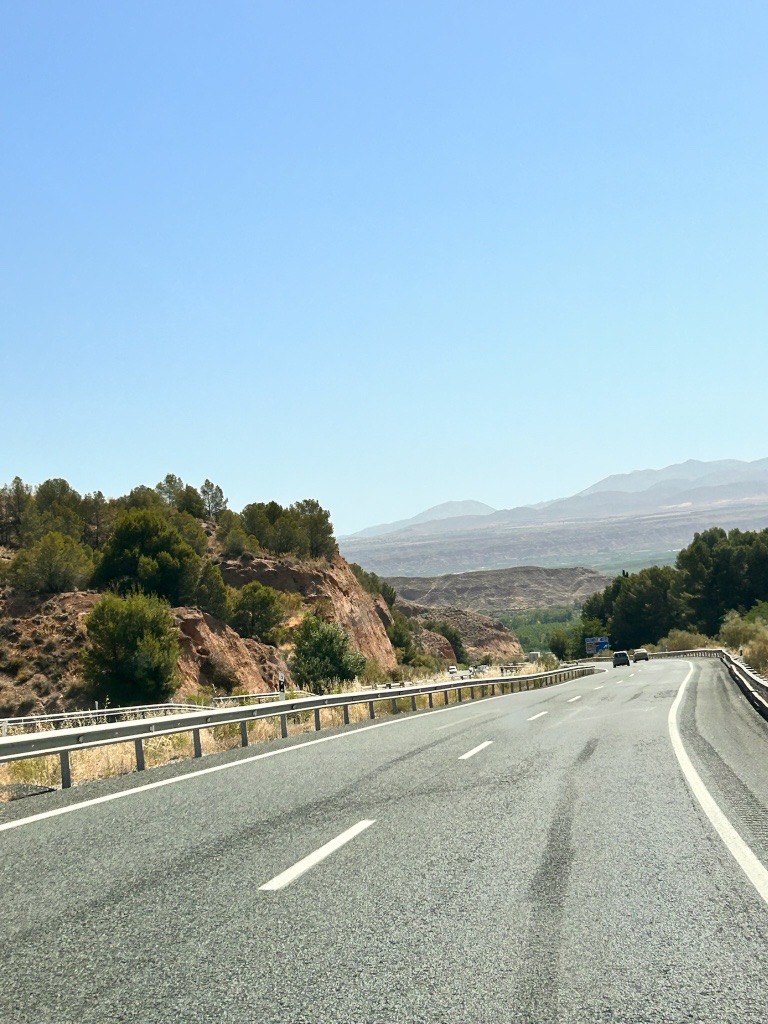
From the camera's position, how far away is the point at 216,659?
5709 cm

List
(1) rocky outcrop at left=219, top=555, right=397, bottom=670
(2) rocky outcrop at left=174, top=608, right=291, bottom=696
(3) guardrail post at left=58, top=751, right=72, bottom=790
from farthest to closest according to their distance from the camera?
(1) rocky outcrop at left=219, top=555, right=397, bottom=670, (2) rocky outcrop at left=174, top=608, right=291, bottom=696, (3) guardrail post at left=58, top=751, right=72, bottom=790

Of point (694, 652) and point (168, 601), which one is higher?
point (168, 601)

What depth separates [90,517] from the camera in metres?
73.6

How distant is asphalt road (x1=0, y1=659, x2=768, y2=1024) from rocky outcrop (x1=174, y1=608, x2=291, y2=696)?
43596mm

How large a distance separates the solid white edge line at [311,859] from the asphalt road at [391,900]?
29 mm

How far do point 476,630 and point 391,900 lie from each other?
16770 cm

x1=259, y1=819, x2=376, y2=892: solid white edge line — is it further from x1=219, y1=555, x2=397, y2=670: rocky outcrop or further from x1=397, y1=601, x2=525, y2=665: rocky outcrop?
x1=397, y1=601, x2=525, y2=665: rocky outcrop

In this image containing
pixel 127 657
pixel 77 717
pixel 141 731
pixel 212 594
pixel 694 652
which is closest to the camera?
pixel 141 731

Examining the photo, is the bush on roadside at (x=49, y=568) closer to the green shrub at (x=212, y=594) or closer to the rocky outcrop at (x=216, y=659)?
the rocky outcrop at (x=216, y=659)

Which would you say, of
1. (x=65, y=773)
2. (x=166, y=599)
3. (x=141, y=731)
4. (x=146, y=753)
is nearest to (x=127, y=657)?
(x=166, y=599)

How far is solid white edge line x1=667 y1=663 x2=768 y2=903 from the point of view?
6.28 meters

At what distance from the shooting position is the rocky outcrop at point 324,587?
2859 inches

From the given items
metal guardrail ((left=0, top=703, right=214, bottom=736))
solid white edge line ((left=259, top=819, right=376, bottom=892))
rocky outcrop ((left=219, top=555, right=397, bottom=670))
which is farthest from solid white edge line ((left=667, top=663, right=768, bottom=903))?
rocky outcrop ((left=219, top=555, right=397, bottom=670))

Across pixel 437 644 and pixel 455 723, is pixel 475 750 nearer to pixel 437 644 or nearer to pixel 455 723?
pixel 455 723
